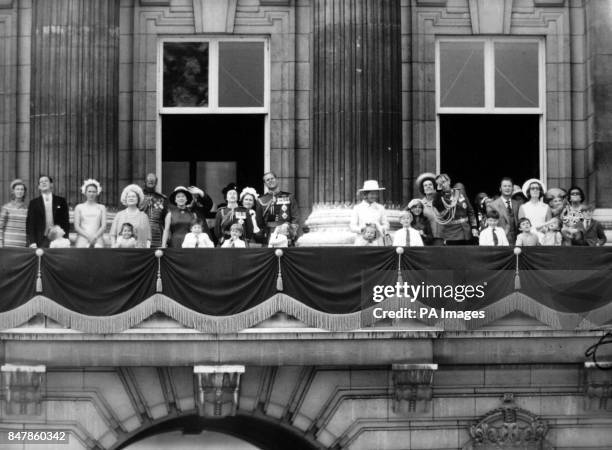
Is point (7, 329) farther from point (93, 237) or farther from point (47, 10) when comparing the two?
point (47, 10)

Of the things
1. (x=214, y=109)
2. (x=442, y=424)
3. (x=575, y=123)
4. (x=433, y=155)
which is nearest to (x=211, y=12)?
(x=214, y=109)

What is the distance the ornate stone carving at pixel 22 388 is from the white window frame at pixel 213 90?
7.47 m

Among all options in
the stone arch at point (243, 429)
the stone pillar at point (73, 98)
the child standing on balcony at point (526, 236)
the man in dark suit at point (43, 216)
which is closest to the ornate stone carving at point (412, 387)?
the stone arch at point (243, 429)

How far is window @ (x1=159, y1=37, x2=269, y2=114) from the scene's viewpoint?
42.2 meters

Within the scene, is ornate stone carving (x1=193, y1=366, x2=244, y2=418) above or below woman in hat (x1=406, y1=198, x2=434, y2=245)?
below

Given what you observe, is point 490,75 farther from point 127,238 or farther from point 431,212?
point 127,238

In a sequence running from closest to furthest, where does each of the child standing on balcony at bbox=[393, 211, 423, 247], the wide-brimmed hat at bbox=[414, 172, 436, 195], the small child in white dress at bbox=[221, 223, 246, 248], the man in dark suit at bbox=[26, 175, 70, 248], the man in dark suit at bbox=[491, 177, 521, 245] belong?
the child standing on balcony at bbox=[393, 211, 423, 247]
the small child in white dress at bbox=[221, 223, 246, 248]
the man in dark suit at bbox=[26, 175, 70, 248]
the man in dark suit at bbox=[491, 177, 521, 245]
the wide-brimmed hat at bbox=[414, 172, 436, 195]

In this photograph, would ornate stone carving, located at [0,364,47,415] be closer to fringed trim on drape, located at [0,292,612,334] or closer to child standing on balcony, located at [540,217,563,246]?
fringed trim on drape, located at [0,292,612,334]

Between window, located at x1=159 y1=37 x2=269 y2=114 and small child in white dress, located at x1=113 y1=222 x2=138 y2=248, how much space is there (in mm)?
6112

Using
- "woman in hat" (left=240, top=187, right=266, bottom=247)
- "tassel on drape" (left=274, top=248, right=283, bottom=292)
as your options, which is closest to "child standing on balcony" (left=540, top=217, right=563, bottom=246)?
"tassel on drape" (left=274, top=248, right=283, bottom=292)

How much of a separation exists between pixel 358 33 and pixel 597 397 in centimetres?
888

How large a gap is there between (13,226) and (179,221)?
3.27 metres

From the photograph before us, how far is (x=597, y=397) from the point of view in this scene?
36.4 metres

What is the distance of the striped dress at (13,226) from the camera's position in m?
38.2
